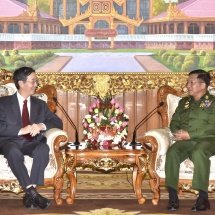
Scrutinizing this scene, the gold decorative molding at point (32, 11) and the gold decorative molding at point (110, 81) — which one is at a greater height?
the gold decorative molding at point (32, 11)

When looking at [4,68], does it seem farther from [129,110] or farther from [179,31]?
[179,31]

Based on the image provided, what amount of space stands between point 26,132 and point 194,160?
1576 mm

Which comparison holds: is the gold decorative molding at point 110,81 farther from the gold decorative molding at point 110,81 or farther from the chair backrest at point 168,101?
the chair backrest at point 168,101

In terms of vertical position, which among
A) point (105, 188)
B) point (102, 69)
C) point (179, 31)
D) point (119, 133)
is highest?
point (179, 31)

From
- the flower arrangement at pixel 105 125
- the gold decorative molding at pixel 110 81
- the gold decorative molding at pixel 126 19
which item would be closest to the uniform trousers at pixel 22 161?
the flower arrangement at pixel 105 125

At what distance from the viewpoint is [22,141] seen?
5555 mm

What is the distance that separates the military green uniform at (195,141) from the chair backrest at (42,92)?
1.30 metres

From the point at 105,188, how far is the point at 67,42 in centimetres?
186

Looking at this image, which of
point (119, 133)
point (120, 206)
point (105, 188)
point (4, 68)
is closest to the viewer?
point (120, 206)

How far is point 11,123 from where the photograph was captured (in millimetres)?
5594

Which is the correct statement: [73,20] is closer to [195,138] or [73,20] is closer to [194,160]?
[195,138]

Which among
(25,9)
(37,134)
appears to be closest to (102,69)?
(25,9)

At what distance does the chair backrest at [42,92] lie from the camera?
6.17 meters

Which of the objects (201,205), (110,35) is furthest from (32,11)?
(201,205)
